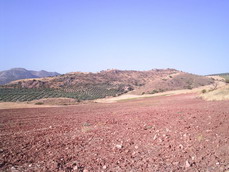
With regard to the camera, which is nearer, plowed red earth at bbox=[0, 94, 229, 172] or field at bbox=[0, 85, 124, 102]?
plowed red earth at bbox=[0, 94, 229, 172]

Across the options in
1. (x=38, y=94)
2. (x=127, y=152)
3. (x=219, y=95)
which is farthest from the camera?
(x=38, y=94)

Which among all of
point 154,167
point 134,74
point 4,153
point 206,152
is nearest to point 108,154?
point 154,167

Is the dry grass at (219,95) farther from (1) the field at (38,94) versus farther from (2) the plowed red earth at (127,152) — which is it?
(1) the field at (38,94)

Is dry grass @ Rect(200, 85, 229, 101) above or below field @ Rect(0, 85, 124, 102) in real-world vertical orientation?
below

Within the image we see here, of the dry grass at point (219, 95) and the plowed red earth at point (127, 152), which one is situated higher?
the dry grass at point (219, 95)

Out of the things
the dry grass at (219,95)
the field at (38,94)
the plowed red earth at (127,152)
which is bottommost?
the plowed red earth at (127,152)

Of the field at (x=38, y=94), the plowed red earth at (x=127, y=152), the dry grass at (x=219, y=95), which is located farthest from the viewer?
the field at (x=38, y=94)

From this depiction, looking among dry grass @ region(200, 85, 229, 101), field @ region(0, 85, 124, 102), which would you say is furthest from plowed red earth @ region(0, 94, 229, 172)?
field @ region(0, 85, 124, 102)

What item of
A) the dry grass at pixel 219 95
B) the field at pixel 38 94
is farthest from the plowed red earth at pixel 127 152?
the field at pixel 38 94

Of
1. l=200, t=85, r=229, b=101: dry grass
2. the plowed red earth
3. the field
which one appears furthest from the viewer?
the field

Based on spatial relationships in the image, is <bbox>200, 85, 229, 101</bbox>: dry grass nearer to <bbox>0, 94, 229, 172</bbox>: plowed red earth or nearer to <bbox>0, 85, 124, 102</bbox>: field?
<bbox>0, 94, 229, 172</bbox>: plowed red earth

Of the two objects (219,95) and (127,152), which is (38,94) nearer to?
(219,95)

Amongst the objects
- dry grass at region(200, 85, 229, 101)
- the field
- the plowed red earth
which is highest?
the field

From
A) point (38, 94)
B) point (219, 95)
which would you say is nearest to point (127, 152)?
point (219, 95)
